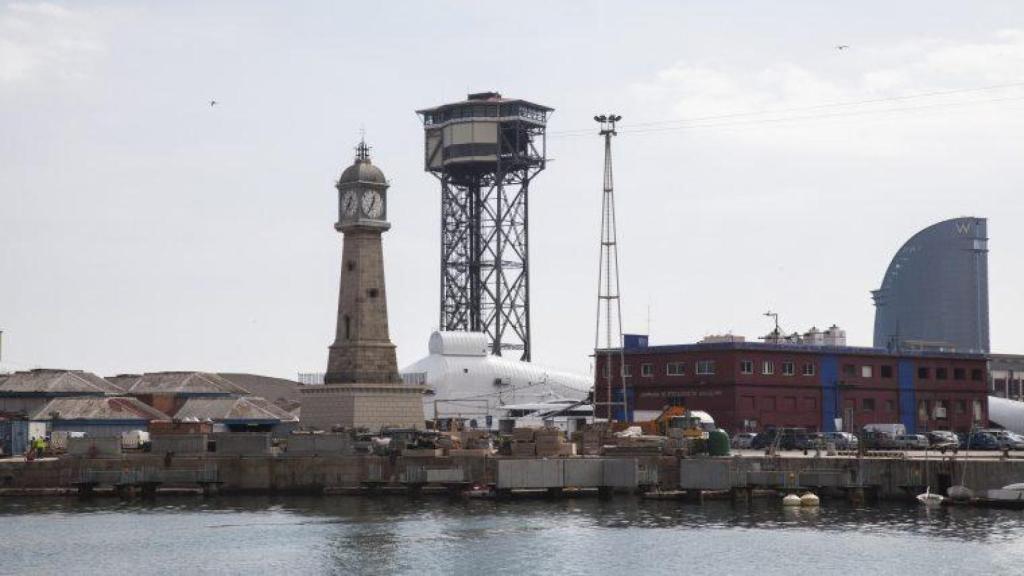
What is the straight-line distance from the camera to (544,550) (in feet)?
257

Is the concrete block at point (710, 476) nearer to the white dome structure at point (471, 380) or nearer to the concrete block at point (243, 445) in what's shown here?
the concrete block at point (243, 445)

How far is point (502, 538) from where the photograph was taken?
8281 cm

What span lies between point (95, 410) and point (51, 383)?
8657 millimetres

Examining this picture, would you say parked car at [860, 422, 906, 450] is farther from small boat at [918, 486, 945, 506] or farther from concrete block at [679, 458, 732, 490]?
concrete block at [679, 458, 732, 490]

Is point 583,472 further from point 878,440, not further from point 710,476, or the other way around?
point 878,440

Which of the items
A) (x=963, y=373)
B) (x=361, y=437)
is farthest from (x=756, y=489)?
(x=963, y=373)

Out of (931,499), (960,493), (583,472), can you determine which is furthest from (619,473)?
(960,493)

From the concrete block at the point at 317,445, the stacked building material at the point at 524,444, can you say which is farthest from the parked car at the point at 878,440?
the concrete block at the point at 317,445

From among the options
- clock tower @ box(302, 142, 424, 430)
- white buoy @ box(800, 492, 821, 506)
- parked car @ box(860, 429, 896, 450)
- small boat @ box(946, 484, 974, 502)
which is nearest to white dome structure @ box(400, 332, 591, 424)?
clock tower @ box(302, 142, 424, 430)

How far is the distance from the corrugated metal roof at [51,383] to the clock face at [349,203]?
106 feet

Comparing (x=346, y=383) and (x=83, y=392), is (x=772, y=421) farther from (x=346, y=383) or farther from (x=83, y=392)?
(x=83, y=392)

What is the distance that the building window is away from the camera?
14438cm

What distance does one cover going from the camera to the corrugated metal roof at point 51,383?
139000 millimetres

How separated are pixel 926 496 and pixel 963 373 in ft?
218
